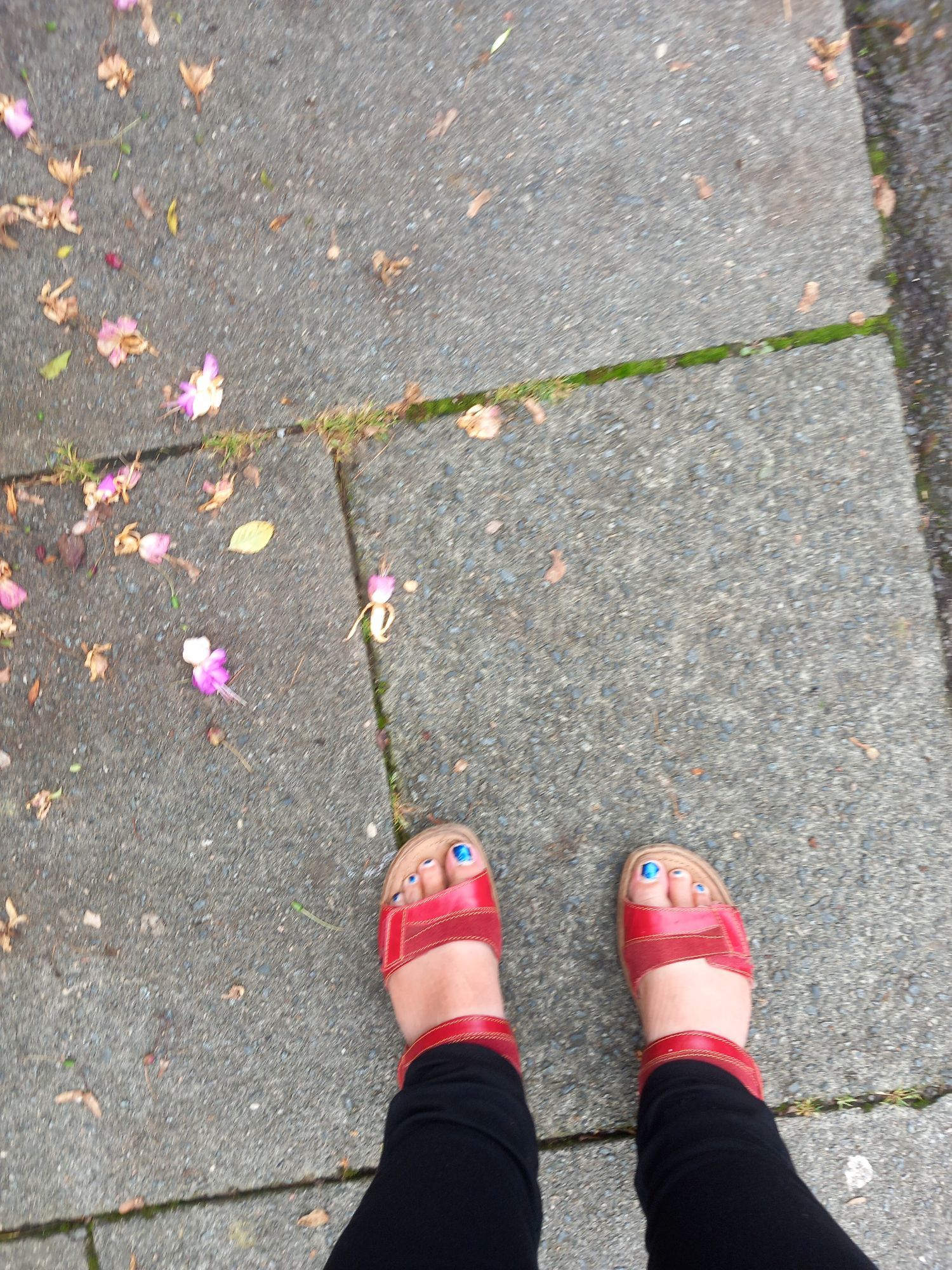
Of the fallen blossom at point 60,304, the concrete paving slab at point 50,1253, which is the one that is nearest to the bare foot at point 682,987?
the concrete paving slab at point 50,1253

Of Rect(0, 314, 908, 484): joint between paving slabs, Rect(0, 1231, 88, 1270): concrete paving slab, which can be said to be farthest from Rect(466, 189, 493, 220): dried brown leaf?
Rect(0, 1231, 88, 1270): concrete paving slab

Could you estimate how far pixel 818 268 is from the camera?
177 cm

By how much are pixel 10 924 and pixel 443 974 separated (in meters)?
1.09

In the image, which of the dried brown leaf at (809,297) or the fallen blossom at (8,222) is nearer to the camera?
the dried brown leaf at (809,297)

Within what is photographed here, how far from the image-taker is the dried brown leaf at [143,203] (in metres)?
1.89

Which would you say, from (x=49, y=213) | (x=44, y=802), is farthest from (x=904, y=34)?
(x=44, y=802)

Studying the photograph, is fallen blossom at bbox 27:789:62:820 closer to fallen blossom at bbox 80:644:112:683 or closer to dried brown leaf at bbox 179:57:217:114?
fallen blossom at bbox 80:644:112:683

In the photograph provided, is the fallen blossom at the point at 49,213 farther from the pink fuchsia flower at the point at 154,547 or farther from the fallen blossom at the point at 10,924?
the fallen blossom at the point at 10,924

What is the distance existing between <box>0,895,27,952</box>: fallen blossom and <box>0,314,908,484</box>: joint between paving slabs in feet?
3.48

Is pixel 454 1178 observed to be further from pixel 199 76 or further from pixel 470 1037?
pixel 199 76

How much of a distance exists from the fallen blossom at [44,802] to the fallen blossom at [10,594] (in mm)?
470

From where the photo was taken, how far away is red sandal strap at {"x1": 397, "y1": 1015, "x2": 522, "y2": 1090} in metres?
1.64

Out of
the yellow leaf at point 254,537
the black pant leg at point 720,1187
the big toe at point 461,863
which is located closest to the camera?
the black pant leg at point 720,1187

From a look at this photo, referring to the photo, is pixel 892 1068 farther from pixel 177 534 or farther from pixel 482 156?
pixel 482 156
